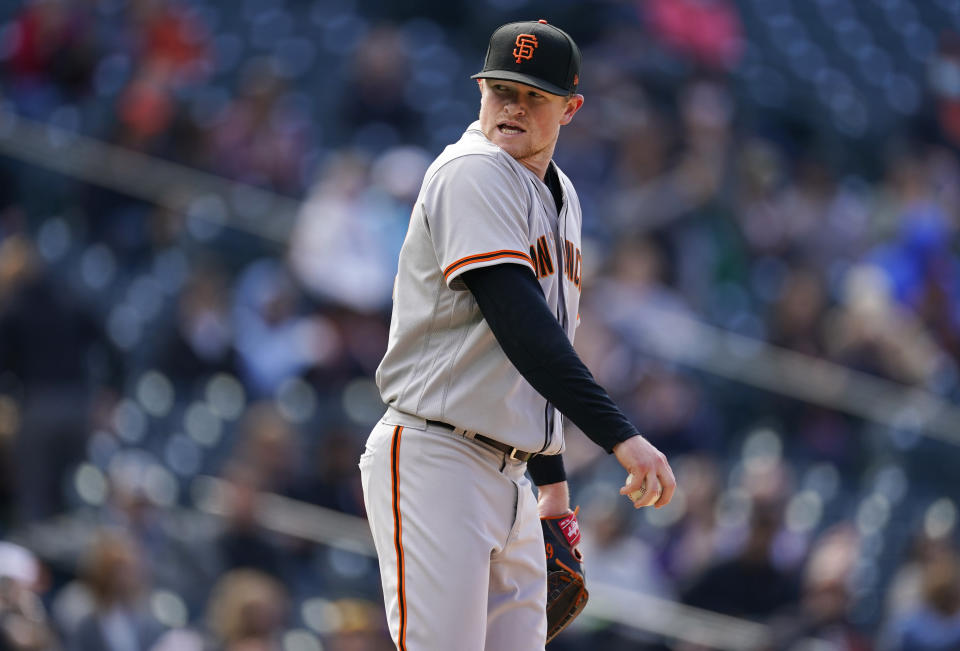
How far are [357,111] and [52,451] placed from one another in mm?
2785

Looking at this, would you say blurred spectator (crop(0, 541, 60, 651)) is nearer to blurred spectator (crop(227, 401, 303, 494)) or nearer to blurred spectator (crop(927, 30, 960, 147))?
blurred spectator (crop(227, 401, 303, 494))

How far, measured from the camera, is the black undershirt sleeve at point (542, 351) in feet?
7.48

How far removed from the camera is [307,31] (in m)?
8.84

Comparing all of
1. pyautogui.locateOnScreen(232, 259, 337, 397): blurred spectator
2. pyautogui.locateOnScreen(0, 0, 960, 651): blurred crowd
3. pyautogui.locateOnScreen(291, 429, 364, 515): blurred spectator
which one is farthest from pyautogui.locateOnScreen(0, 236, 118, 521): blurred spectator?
pyautogui.locateOnScreen(291, 429, 364, 515): blurred spectator

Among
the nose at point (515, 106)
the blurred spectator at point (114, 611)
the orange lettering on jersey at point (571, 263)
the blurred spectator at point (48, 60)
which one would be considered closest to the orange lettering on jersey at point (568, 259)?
the orange lettering on jersey at point (571, 263)

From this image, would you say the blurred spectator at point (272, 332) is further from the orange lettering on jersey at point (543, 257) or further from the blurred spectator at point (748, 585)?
the orange lettering on jersey at point (543, 257)

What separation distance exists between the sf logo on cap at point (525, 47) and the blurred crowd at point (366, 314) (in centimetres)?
286

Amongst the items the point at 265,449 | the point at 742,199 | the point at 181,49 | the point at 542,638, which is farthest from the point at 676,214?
the point at 542,638

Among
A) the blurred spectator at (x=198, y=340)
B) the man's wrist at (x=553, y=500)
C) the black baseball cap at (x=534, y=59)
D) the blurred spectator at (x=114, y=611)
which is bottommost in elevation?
the blurred spectator at (x=114, y=611)

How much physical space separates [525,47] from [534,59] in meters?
0.03

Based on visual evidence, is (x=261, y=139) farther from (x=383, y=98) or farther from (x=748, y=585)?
(x=748, y=585)

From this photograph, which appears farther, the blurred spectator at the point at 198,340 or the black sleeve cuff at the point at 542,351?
Result: the blurred spectator at the point at 198,340

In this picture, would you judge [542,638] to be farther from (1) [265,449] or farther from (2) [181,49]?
(2) [181,49]

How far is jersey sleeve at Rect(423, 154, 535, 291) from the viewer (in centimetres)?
235
